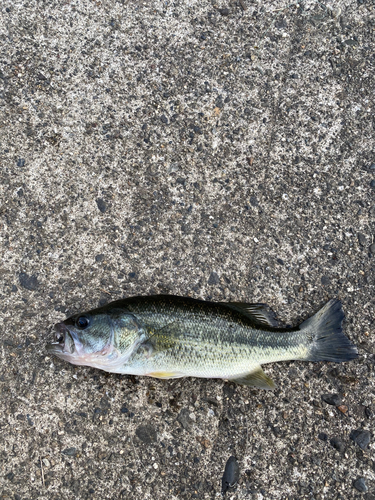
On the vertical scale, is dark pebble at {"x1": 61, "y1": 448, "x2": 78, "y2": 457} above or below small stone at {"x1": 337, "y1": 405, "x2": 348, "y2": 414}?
below

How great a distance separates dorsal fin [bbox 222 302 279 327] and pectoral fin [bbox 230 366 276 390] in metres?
0.41

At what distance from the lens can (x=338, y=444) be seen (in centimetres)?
343

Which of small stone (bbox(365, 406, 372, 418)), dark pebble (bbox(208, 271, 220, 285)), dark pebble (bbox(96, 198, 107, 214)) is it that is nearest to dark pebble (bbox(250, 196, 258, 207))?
dark pebble (bbox(208, 271, 220, 285))

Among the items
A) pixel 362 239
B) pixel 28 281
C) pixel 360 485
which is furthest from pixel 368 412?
pixel 28 281

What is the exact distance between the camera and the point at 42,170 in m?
3.81

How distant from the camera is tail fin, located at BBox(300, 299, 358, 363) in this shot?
134 inches

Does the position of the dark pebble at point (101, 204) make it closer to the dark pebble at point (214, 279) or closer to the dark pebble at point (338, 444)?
the dark pebble at point (214, 279)

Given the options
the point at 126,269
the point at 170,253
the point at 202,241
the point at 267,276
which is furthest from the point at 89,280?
the point at 267,276

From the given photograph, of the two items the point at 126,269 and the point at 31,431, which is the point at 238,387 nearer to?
the point at 126,269

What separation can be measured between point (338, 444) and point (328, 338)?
0.92 meters

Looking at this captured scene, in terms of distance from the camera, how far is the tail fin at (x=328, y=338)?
11.1 feet

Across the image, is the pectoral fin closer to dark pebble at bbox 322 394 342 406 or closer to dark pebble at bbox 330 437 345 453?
dark pebble at bbox 322 394 342 406

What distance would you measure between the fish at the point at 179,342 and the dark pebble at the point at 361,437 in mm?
673

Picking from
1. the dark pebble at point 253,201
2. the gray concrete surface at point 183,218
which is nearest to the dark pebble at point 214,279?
the gray concrete surface at point 183,218
